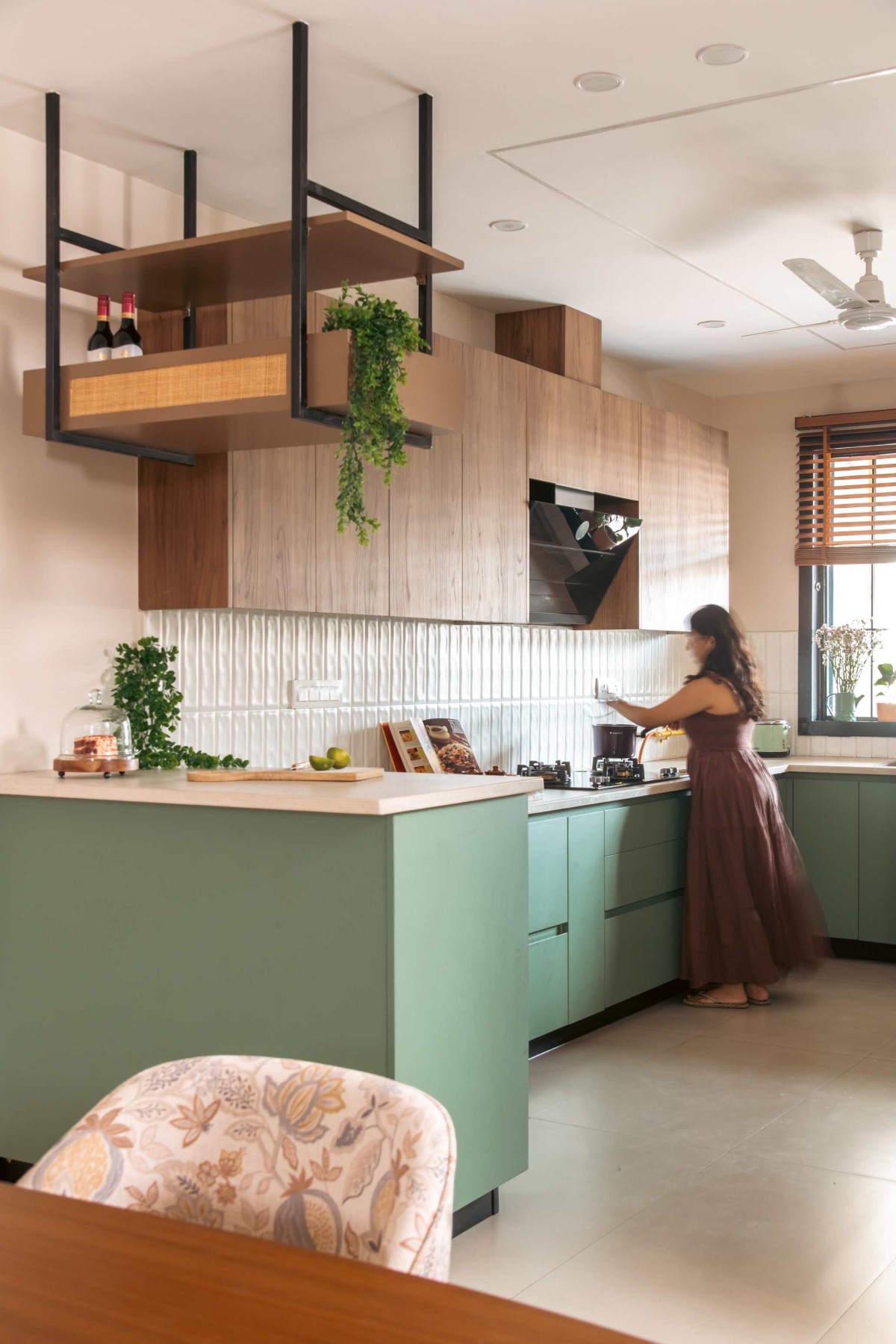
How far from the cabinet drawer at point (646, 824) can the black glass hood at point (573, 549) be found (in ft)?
2.71

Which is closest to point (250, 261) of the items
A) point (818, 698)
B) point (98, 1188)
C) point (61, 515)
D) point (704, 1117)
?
point (61, 515)

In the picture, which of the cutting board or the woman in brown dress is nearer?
the cutting board

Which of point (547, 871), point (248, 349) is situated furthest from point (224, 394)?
point (547, 871)

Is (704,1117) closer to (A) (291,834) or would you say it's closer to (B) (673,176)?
(A) (291,834)

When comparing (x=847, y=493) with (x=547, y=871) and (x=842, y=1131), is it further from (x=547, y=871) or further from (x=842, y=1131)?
(x=842, y=1131)

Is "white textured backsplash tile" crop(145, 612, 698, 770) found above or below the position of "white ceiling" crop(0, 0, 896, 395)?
below

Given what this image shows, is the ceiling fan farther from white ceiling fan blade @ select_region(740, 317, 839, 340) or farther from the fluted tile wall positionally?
the fluted tile wall

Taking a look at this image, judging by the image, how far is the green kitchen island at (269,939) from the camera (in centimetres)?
270

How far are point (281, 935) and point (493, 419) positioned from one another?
91.9 inches

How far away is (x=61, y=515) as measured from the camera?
3.45 meters

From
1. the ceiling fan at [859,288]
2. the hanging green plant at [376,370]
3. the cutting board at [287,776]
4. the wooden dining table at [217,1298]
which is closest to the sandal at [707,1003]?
the cutting board at [287,776]

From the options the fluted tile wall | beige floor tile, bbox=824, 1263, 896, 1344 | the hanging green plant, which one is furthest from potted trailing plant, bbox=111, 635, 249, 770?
beige floor tile, bbox=824, 1263, 896, 1344

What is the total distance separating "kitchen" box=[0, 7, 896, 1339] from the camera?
2.80 meters

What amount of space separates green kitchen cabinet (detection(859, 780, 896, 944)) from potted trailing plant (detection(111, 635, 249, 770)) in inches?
130
